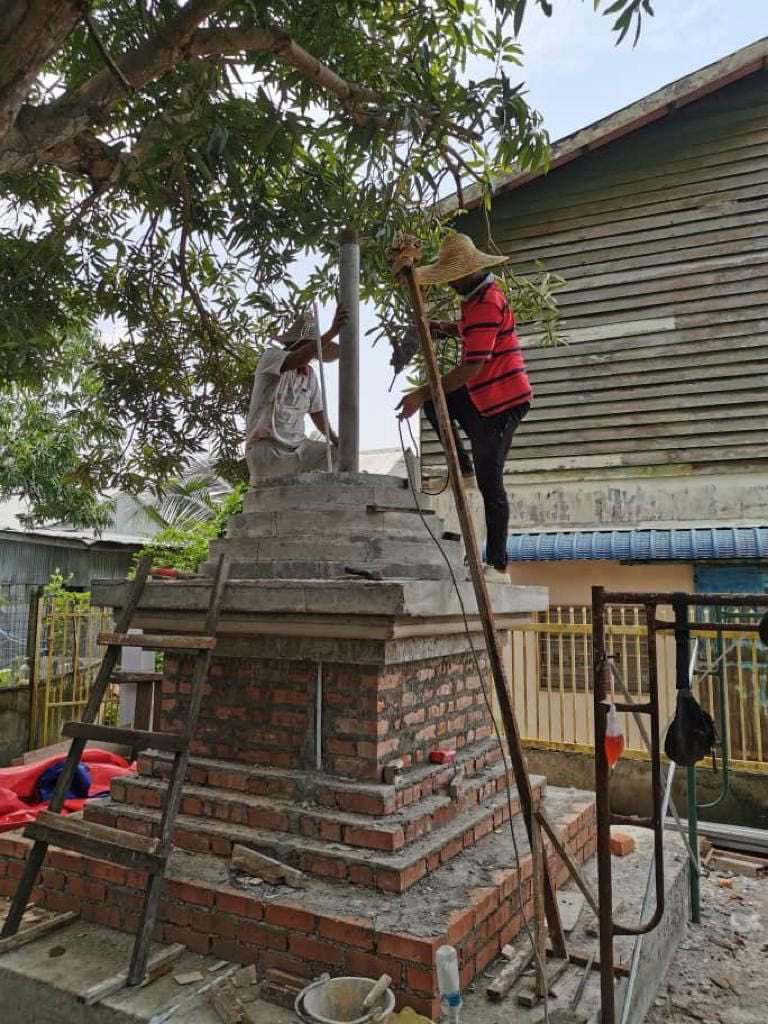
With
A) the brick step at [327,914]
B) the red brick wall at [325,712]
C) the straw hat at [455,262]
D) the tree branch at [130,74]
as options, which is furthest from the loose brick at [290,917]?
the tree branch at [130,74]

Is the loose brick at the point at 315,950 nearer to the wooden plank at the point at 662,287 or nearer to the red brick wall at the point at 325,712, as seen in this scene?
the red brick wall at the point at 325,712

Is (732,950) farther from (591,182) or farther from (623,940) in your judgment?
(591,182)

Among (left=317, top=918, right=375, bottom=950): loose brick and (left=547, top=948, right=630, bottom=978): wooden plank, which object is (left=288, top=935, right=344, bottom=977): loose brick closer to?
(left=317, top=918, right=375, bottom=950): loose brick

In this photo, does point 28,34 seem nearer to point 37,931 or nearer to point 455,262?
point 455,262

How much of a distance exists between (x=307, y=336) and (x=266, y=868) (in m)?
3.05

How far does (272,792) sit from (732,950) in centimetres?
305

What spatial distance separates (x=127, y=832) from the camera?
129 inches

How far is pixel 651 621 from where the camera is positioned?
107 inches

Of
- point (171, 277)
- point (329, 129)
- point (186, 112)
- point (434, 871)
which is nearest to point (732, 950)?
point (434, 871)

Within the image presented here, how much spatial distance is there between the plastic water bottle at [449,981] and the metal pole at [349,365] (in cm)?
256

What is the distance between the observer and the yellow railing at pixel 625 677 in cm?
761

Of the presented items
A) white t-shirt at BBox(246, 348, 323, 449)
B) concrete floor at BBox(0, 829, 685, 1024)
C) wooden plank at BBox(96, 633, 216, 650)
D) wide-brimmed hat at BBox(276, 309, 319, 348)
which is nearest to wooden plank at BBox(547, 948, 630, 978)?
concrete floor at BBox(0, 829, 685, 1024)

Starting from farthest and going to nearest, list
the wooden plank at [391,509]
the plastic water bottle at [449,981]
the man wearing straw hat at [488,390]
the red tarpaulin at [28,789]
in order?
the red tarpaulin at [28,789], the wooden plank at [391,509], the man wearing straw hat at [488,390], the plastic water bottle at [449,981]

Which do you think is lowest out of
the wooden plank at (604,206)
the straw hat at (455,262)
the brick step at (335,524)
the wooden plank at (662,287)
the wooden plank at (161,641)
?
the wooden plank at (161,641)
